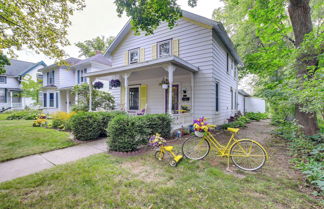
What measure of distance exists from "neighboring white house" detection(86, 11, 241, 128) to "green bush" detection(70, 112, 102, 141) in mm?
1965

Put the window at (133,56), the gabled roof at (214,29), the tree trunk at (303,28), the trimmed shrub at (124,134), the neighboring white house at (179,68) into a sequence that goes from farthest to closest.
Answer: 1. the window at (133,56)
2. the neighboring white house at (179,68)
3. the gabled roof at (214,29)
4. the tree trunk at (303,28)
5. the trimmed shrub at (124,134)

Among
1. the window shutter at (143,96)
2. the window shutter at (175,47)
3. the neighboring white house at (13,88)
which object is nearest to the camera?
the window shutter at (175,47)

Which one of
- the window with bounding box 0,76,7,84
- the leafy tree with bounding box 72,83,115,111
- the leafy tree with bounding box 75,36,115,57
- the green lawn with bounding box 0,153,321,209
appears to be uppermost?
the leafy tree with bounding box 75,36,115,57

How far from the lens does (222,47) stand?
8.44 meters

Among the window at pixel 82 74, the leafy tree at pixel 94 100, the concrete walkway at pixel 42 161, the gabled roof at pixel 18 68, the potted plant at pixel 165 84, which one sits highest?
the gabled roof at pixel 18 68

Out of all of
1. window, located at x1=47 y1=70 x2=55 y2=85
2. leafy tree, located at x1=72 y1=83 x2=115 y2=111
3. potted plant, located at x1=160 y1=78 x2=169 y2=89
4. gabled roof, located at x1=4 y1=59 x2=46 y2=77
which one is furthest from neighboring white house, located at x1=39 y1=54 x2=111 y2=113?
potted plant, located at x1=160 y1=78 x2=169 y2=89

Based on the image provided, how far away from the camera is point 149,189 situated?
8.06 feet

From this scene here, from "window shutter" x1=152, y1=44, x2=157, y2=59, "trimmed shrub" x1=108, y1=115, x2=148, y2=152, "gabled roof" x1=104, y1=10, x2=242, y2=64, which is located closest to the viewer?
"trimmed shrub" x1=108, y1=115, x2=148, y2=152

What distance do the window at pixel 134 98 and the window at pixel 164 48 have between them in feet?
9.59

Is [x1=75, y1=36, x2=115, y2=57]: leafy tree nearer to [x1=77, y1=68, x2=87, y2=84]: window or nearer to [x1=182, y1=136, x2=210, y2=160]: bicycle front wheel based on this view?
[x1=77, y1=68, x2=87, y2=84]: window

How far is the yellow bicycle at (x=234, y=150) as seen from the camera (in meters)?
3.30

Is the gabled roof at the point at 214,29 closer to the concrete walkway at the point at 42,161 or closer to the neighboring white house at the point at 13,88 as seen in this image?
the concrete walkway at the point at 42,161

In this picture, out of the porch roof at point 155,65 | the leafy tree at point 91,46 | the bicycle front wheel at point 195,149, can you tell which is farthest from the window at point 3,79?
the bicycle front wheel at point 195,149

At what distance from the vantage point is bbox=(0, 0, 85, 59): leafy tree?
520 centimetres
